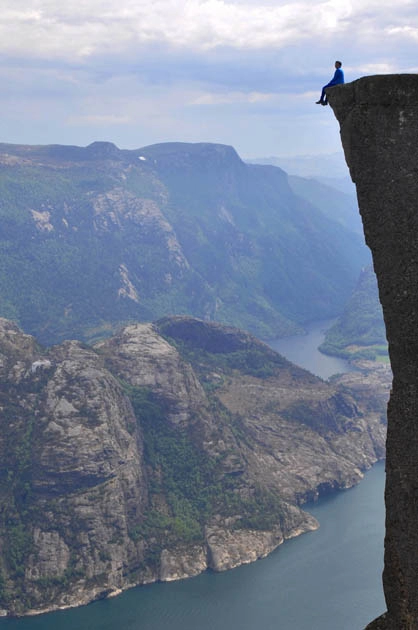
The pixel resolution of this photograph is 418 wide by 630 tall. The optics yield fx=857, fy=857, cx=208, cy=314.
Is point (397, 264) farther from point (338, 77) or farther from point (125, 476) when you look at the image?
point (125, 476)

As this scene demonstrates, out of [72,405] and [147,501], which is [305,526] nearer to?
[147,501]

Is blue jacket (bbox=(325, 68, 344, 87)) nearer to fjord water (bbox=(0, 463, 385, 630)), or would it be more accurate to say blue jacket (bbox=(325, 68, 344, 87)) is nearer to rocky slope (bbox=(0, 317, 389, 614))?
fjord water (bbox=(0, 463, 385, 630))

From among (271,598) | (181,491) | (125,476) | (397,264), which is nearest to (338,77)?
(397,264)

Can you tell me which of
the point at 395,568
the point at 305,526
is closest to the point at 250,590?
the point at 305,526

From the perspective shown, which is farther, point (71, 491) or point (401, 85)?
point (71, 491)

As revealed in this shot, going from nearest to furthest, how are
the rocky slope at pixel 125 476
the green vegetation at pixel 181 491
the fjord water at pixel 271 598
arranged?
the fjord water at pixel 271 598 < the rocky slope at pixel 125 476 < the green vegetation at pixel 181 491

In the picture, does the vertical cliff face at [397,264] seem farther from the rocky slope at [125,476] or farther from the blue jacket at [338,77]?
the rocky slope at [125,476]

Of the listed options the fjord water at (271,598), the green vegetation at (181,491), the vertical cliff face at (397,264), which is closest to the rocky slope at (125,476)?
the green vegetation at (181,491)

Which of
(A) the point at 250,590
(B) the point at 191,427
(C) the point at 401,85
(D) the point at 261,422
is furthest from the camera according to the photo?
(D) the point at 261,422
